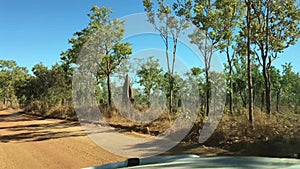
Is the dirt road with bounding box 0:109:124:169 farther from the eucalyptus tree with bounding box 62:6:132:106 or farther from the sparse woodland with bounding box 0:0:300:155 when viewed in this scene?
the eucalyptus tree with bounding box 62:6:132:106

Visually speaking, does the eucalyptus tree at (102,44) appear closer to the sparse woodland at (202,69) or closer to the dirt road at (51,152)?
the sparse woodland at (202,69)

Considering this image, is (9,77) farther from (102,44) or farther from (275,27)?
(275,27)

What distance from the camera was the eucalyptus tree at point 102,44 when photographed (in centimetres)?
1802

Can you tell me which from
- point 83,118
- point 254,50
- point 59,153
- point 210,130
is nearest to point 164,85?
point 254,50

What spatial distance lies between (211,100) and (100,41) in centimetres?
786

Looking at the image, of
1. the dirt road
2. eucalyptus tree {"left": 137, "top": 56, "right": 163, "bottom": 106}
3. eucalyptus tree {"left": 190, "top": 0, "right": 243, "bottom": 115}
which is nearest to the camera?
the dirt road

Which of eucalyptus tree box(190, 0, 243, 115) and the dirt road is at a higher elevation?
eucalyptus tree box(190, 0, 243, 115)

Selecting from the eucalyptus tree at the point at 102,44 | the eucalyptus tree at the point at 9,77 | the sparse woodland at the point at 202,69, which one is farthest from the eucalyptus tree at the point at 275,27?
the eucalyptus tree at the point at 9,77

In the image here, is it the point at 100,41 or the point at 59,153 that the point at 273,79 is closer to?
the point at 100,41

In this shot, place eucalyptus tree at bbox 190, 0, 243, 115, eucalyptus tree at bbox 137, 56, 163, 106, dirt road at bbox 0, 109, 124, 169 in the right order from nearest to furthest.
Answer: dirt road at bbox 0, 109, 124, 169, eucalyptus tree at bbox 190, 0, 243, 115, eucalyptus tree at bbox 137, 56, 163, 106

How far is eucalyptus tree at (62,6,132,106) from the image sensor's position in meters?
18.0

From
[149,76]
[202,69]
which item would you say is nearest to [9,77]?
[149,76]

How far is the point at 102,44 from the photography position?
17.8 meters

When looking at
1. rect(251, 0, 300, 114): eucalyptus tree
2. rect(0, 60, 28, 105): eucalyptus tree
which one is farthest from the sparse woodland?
rect(0, 60, 28, 105): eucalyptus tree
